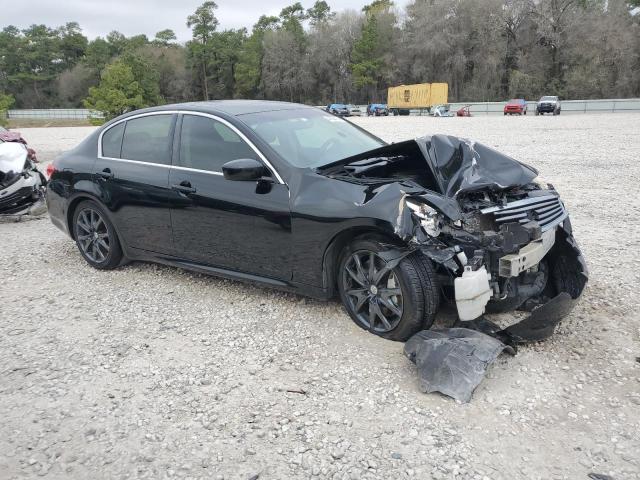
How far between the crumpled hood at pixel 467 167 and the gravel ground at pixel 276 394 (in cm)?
118

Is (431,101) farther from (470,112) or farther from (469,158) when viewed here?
(469,158)

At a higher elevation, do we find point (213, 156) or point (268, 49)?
point (268, 49)

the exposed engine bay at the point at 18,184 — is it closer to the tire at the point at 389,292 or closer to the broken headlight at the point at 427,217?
the tire at the point at 389,292

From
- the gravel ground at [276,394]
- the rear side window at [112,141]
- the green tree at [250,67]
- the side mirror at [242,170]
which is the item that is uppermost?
the green tree at [250,67]

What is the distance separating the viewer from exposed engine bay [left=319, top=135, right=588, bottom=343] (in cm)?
353

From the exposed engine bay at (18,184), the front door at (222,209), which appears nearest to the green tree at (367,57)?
the exposed engine bay at (18,184)

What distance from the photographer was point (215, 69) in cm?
9181

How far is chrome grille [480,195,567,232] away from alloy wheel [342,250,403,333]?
0.81m

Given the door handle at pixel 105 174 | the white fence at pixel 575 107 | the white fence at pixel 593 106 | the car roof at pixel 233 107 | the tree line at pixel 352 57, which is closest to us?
the car roof at pixel 233 107

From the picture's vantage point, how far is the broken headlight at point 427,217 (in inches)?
139

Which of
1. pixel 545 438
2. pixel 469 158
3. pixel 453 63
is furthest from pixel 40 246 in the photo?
pixel 453 63

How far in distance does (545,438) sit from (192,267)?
129 inches

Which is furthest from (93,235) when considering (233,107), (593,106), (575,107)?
(575,107)

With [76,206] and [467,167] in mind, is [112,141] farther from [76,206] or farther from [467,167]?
[467,167]
